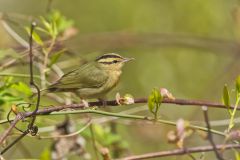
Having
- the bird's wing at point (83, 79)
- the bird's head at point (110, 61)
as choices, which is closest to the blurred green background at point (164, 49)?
the bird's head at point (110, 61)

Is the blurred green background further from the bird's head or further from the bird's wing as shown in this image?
the bird's wing

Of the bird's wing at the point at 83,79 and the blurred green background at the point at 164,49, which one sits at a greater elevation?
the blurred green background at the point at 164,49

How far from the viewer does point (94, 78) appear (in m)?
4.57

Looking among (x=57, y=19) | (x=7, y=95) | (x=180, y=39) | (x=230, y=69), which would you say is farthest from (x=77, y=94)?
(x=230, y=69)

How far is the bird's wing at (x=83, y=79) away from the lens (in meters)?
4.16

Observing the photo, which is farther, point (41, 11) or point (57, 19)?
point (41, 11)

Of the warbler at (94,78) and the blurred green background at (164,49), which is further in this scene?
the blurred green background at (164,49)

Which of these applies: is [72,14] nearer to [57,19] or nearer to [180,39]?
[180,39]

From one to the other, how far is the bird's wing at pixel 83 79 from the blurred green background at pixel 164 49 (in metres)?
1.56

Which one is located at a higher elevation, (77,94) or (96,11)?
(96,11)

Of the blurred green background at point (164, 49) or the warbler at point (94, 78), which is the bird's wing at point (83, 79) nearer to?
the warbler at point (94, 78)

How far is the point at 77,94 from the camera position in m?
4.38

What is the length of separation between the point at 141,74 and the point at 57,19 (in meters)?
4.26

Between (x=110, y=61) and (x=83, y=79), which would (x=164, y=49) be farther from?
(x=83, y=79)
